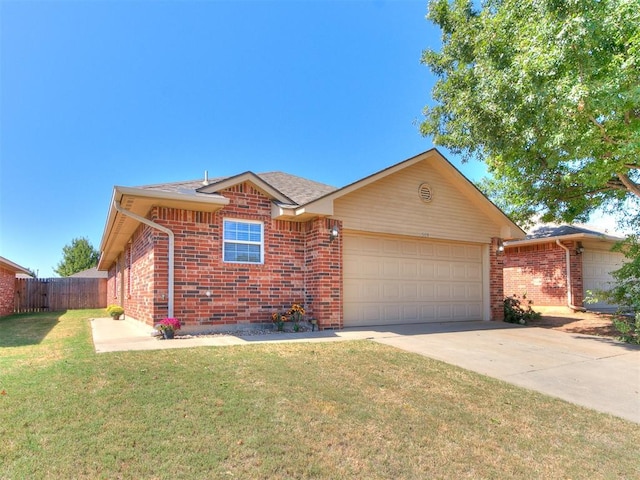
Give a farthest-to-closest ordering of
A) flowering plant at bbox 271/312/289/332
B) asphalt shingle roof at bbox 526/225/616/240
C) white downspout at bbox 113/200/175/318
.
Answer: asphalt shingle roof at bbox 526/225/616/240, flowering plant at bbox 271/312/289/332, white downspout at bbox 113/200/175/318

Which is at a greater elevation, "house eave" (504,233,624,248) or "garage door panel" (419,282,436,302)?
"house eave" (504,233,624,248)

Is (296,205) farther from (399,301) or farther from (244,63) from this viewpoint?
(244,63)

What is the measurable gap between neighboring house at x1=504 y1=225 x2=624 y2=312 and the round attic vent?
705 cm

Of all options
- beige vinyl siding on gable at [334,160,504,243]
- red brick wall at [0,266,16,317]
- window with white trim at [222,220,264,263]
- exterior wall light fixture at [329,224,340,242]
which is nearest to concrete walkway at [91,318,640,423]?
window with white trim at [222,220,264,263]

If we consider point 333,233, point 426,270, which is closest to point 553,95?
point 333,233

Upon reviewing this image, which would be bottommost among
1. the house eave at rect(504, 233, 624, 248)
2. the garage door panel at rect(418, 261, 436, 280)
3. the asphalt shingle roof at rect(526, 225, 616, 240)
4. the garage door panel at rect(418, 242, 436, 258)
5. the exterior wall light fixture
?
the garage door panel at rect(418, 261, 436, 280)

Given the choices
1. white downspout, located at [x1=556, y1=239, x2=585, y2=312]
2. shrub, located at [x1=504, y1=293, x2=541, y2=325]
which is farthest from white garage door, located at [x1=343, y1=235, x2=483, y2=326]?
white downspout, located at [x1=556, y1=239, x2=585, y2=312]

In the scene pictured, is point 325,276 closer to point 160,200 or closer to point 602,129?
point 160,200

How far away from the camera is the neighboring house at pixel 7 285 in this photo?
56.3ft

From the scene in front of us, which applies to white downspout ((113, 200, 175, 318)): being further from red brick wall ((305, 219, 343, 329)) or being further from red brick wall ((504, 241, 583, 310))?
red brick wall ((504, 241, 583, 310))

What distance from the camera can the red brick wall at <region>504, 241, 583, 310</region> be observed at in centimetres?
1481

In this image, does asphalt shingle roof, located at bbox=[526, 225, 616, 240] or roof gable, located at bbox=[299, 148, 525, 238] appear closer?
roof gable, located at bbox=[299, 148, 525, 238]

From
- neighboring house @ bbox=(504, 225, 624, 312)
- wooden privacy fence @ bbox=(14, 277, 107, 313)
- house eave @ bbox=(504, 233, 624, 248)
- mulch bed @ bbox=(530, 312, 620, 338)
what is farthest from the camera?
wooden privacy fence @ bbox=(14, 277, 107, 313)

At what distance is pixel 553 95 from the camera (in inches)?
283
